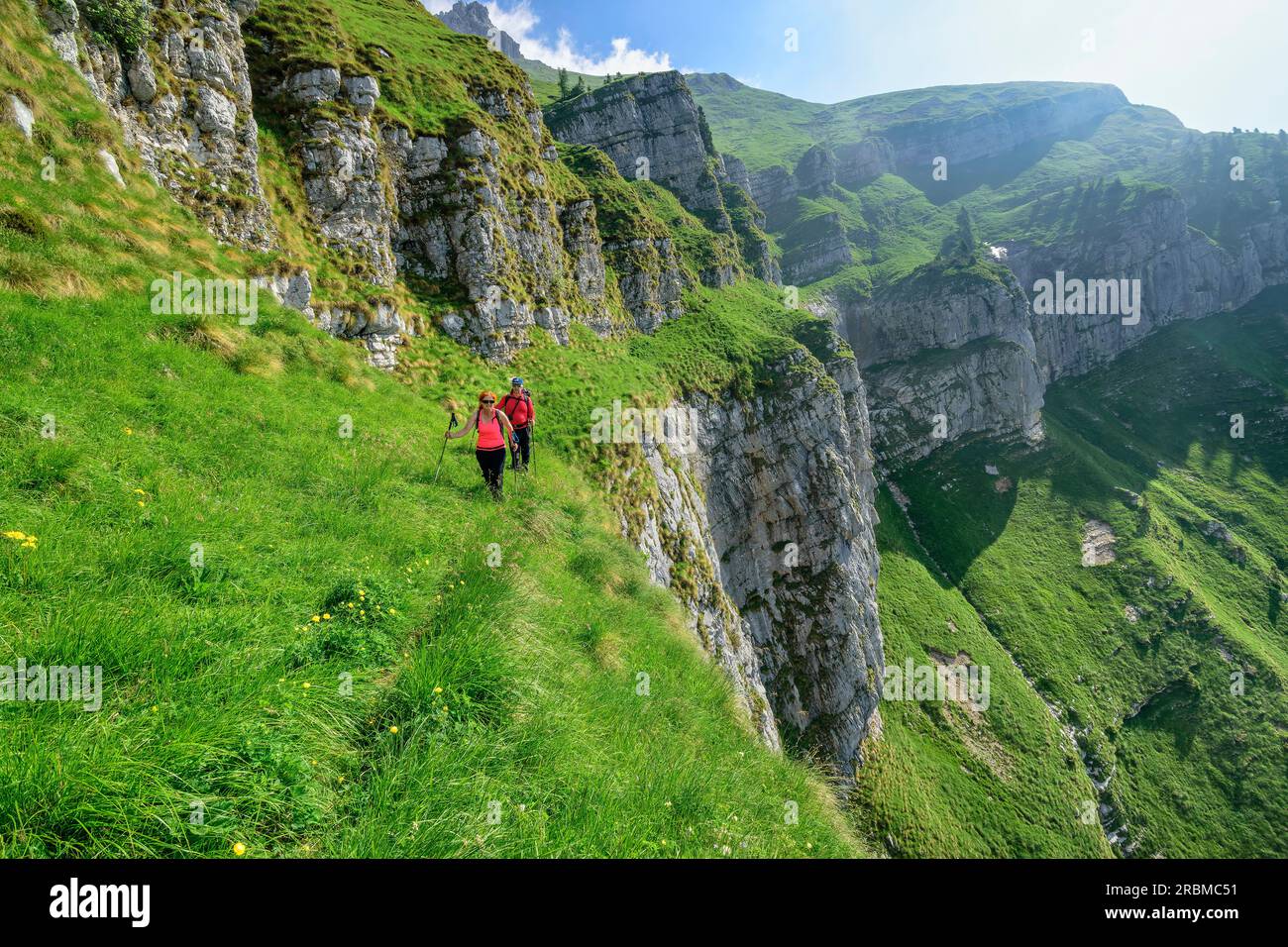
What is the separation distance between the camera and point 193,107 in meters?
18.1

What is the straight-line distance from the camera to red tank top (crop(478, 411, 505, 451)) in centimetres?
1138

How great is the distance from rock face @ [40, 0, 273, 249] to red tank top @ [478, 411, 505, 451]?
14.8 metres

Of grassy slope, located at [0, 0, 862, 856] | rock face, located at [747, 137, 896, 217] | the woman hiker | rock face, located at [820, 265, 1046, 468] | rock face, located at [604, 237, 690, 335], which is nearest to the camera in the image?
grassy slope, located at [0, 0, 862, 856]

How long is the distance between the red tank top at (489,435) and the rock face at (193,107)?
14.8 metres

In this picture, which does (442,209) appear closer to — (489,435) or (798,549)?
(489,435)

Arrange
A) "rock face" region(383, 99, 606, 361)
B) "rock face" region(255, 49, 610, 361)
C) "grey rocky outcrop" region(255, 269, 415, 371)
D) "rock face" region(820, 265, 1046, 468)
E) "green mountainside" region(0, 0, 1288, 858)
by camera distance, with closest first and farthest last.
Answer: "green mountainside" region(0, 0, 1288, 858) → "grey rocky outcrop" region(255, 269, 415, 371) → "rock face" region(255, 49, 610, 361) → "rock face" region(383, 99, 606, 361) → "rock face" region(820, 265, 1046, 468)

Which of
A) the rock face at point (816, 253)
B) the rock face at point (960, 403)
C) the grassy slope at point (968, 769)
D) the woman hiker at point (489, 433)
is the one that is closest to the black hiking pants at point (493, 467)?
the woman hiker at point (489, 433)

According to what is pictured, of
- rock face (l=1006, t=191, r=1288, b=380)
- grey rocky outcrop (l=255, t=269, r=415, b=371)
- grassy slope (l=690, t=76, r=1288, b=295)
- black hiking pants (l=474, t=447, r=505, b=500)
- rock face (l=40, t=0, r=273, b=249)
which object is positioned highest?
grassy slope (l=690, t=76, r=1288, b=295)

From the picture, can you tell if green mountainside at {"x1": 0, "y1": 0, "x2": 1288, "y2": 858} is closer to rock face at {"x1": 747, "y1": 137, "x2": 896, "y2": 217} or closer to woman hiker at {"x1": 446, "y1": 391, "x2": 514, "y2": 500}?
Result: woman hiker at {"x1": 446, "y1": 391, "x2": 514, "y2": 500}

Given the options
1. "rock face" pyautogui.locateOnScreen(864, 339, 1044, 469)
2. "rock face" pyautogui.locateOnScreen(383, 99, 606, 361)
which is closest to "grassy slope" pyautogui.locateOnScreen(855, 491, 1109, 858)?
"rock face" pyautogui.locateOnScreen(864, 339, 1044, 469)

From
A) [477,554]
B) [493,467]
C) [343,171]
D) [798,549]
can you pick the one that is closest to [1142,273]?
[798,549]
